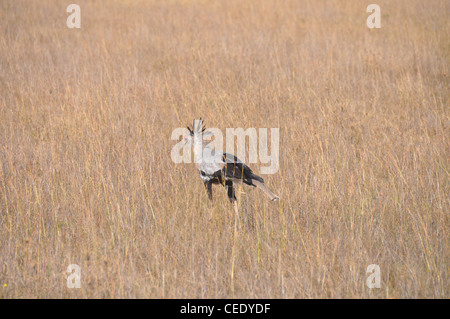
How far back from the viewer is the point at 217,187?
3.60 metres

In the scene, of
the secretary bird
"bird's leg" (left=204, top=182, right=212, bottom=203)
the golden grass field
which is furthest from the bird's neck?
the golden grass field

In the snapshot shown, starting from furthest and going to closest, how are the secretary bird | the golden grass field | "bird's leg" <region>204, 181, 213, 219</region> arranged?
"bird's leg" <region>204, 181, 213, 219</region>
the secretary bird
the golden grass field

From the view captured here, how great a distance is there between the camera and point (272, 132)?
4.71 meters

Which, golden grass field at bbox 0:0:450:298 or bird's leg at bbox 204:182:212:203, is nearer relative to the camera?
golden grass field at bbox 0:0:450:298

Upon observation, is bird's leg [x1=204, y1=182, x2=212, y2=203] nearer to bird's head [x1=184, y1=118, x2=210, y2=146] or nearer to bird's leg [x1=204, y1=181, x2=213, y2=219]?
bird's leg [x1=204, y1=181, x2=213, y2=219]

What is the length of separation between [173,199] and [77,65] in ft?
13.4

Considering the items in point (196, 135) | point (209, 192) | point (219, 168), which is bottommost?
point (209, 192)

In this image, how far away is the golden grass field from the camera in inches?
104

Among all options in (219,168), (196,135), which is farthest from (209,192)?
(196,135)

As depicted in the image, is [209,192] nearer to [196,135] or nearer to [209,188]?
[209,188]

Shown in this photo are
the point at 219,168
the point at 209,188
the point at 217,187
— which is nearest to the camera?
the point at 219,168

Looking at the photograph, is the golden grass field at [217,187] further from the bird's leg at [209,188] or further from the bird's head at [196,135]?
the bird's head at [196,135]
